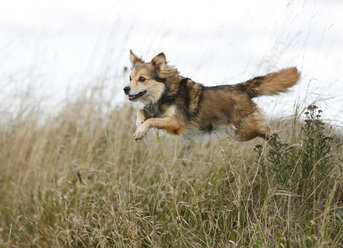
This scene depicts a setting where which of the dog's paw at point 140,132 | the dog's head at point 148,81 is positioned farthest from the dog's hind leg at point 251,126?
the dog's paw at point 140,132

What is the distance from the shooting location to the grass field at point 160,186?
3.47m

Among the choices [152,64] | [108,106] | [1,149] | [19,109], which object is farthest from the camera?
[19,109]

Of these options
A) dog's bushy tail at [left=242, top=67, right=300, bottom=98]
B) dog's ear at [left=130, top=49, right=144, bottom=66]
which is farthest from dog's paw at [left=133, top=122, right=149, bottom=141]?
dog's bushy tail at [left=242, top=67, right=300, bottom=98]

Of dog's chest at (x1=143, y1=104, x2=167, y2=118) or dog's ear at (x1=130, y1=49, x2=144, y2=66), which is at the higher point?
dog's ear at (x1=130, y1=49, x2=144, y2=66)

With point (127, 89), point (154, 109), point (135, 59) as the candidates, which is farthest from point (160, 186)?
point (127, 89)

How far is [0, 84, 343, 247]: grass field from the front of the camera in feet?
11.4

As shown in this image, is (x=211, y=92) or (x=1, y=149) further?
(x=1, y=149)

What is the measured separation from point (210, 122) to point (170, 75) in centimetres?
45

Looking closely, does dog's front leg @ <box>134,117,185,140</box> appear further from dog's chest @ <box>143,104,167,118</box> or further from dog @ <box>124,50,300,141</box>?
dog's chest @ <box>143,104,167,118</box>

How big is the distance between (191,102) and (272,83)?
724 millimetres

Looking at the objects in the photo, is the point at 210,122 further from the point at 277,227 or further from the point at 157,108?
the point at 277,227

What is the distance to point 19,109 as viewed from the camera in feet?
23.7

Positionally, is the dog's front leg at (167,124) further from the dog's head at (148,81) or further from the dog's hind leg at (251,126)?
the dog's hind leg at (251,126)

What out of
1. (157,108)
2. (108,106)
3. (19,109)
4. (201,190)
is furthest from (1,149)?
(157,108)
